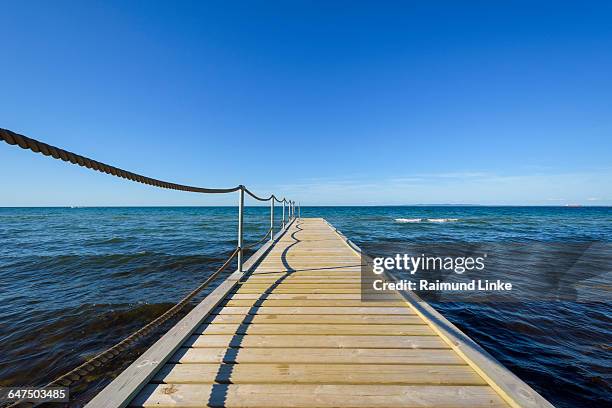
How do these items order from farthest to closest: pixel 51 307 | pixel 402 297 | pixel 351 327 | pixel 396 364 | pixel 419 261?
1. pixel 419 261
2. pixel 51 307
3. pixel 402 297
4. pixel 351 327
5. pixel 396 364

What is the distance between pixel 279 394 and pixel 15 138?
1880mm

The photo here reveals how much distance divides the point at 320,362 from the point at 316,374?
13 cm

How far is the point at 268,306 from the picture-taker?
2.87 m

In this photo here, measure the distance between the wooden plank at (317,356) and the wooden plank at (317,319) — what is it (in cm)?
48

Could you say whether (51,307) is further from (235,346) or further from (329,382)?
(329,382)

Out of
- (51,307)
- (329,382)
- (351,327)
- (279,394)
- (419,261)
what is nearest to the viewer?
(279,394)

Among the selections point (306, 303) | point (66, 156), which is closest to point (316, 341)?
point (306, 303)

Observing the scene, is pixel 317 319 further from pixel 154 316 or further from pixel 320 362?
pixel 154 316

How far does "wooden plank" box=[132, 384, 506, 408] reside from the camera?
1.46m

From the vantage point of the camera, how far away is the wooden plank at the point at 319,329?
2264 mm

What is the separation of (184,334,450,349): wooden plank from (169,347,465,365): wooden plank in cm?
6

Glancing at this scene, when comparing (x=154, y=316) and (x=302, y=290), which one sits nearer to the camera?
(x=302, y=290)

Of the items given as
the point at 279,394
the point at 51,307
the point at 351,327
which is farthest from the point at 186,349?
the point at 51,307

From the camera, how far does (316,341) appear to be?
2.12 m
